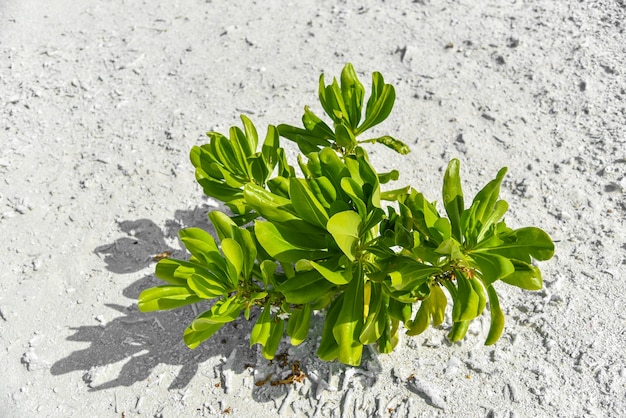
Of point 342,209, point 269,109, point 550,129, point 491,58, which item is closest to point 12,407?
point 342,209

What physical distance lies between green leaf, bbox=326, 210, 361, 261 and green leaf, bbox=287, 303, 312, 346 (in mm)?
377

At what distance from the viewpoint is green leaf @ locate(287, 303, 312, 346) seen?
72.6 inches

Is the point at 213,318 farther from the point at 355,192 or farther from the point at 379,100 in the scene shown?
the point at 379,100

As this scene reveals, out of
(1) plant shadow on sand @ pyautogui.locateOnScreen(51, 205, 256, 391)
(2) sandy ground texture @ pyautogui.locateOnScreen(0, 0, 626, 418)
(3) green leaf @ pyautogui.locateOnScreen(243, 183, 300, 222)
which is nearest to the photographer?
(3) green leaf @ pyautogui.locateOnScreen(243, 183, 300, 222)

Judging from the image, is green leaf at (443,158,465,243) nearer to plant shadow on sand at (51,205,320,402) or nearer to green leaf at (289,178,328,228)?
green leaf at (289,178,328,228)

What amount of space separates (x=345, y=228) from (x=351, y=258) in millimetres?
112

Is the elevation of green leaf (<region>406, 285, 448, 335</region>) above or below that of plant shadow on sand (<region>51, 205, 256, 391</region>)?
above

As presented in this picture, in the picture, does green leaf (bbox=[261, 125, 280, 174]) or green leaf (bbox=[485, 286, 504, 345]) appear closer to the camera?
green leaf (bbox=[485, 286, 504, 345])

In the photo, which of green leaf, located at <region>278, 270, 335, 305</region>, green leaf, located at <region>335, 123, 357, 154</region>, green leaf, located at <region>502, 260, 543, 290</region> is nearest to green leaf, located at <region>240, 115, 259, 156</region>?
green leaf, located at <region>335, 123, 357, 154</region>

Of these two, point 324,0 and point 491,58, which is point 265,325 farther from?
point 324,0

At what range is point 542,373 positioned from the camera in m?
2.18

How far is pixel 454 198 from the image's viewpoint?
1.70 m

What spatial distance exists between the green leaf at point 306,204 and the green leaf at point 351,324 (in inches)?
9.9

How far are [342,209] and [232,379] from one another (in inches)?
39.7
